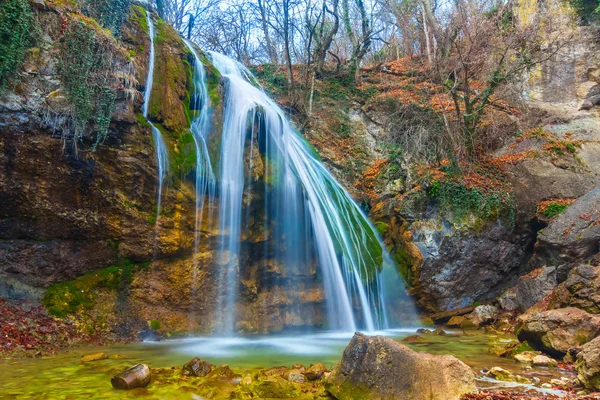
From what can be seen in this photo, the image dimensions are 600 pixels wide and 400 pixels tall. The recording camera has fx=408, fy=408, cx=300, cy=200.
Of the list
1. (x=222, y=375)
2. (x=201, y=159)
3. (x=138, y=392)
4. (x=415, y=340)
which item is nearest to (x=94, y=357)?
(x=138, y=392)

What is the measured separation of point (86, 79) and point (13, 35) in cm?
129

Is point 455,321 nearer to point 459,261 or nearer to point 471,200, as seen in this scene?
point 459,261

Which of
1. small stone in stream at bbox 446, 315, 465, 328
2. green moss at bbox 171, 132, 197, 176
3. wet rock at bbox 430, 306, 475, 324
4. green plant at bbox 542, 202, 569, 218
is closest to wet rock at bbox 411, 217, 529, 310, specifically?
wet rock at bbox 430, 306, 475, 324

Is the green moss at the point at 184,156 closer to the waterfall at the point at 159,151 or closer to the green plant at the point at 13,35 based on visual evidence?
the waterfall at the point at 159,151

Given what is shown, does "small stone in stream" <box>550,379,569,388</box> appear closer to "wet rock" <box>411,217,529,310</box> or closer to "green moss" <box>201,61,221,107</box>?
"wet rock" <box>411,217,529,310</box>

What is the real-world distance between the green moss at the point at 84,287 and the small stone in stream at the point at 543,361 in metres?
6.81

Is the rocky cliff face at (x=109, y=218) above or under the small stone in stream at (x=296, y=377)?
above

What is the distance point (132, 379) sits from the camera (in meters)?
4.25

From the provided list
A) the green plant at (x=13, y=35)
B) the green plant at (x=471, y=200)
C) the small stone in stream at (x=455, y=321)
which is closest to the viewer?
the green plant at (x=13, y=35)

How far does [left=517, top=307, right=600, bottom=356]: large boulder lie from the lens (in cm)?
539

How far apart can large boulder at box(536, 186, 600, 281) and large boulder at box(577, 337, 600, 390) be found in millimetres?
Answer: 5630

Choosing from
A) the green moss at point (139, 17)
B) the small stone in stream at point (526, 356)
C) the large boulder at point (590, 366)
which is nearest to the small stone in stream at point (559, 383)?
the large boulder at point (590, 366)

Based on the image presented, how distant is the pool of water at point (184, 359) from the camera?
419 cm

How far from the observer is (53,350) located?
20.2 feet
